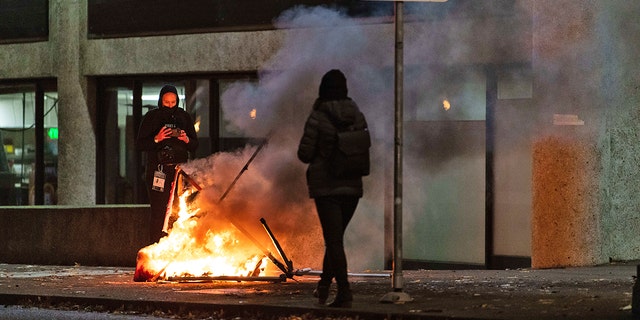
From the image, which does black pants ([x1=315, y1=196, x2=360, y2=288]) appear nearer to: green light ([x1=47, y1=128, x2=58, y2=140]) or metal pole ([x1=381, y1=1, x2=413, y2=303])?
metal pole ([x1=381, y1=1, x2=413, y2=303])

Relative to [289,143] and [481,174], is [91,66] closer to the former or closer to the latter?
[289,143]

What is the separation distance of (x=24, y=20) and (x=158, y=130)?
5.99 metres

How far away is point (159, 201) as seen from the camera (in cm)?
1327

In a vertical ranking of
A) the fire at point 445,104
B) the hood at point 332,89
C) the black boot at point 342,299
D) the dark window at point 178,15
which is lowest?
the black boot at point 342,299

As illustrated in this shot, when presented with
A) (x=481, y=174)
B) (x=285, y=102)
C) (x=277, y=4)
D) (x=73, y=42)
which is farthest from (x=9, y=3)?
(x=481, y=174)

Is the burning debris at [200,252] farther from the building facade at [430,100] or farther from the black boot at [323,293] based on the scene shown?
the black boot at [323,293]

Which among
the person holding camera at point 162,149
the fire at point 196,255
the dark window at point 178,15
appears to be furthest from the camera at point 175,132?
the dark window at point 178,15

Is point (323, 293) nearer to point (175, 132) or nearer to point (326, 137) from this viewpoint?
point (326, 137)

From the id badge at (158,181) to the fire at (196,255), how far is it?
724 millimetres

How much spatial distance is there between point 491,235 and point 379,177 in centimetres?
146

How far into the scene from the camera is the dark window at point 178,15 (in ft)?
53.7

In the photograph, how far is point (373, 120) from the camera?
14.4 m

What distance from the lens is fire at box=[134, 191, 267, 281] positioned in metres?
12.4

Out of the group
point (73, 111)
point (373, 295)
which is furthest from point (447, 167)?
point (73, 111)
